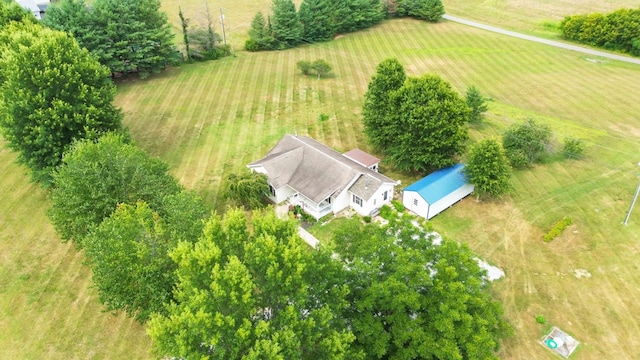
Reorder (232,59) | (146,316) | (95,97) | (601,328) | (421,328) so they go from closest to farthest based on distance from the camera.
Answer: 1. (421,328)
2. (146,316)
3. (601,328)
4. (95,97)
5. (232,59)

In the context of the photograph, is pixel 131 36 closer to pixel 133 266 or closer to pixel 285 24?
pixel 285 24

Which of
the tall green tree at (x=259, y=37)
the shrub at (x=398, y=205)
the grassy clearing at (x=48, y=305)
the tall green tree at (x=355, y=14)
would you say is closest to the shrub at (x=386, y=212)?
the shrub at (x=398, y=205)

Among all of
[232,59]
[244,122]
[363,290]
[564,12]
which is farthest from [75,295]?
[564,12]

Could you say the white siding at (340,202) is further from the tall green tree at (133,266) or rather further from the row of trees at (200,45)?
the row of trees at (200,45)

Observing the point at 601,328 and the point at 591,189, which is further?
the point at 591,189

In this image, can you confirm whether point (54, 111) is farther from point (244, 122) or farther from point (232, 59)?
point (232, 59)

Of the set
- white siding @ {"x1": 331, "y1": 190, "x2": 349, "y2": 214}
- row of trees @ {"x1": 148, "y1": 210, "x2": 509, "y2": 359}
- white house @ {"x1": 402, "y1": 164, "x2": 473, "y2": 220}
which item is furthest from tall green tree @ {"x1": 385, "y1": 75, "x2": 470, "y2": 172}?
row of trees @ {"x1": 148, "y1": 210, "x2": 509, "y2": 359}
